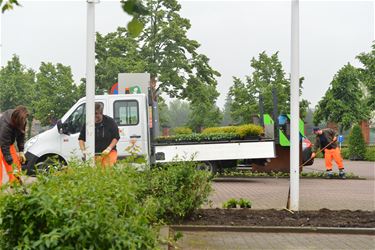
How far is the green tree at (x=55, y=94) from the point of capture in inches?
1912

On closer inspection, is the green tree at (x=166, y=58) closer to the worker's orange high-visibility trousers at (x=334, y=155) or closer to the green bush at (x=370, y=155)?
the green bush at (x=370, y=155)

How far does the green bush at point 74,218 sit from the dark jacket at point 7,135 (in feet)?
15.6

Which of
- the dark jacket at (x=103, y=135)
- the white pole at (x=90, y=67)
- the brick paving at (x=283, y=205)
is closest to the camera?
the brick paving at (x=283, y=205)

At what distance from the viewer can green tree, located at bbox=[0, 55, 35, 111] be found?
53938 mm

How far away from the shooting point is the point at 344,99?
1784 inches

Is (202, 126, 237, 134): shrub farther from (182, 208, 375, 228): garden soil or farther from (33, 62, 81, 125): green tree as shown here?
(33, 62, 81, 125): green tree

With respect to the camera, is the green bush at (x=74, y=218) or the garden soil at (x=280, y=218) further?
the garden soil at (x=280, y=218)

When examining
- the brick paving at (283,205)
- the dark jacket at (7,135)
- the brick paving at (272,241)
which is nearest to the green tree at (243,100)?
the brick paving at (283,205)

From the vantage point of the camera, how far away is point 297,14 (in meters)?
8.48

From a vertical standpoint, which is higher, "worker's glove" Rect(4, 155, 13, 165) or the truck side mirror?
the truck side mirror

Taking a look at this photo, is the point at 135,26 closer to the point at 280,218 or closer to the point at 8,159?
the point at 280,218

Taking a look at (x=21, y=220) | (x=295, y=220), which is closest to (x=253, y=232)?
(x=295, y=220)

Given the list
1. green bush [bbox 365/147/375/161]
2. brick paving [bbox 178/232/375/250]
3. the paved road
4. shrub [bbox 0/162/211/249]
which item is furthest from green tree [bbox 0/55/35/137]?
shrub [bbox 0/162/211/249]

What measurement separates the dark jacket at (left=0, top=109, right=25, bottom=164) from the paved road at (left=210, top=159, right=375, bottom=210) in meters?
3.09
